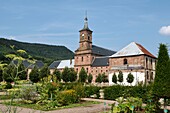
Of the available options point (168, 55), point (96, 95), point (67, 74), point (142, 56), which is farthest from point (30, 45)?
point (168, 55)

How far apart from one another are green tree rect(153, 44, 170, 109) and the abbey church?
93.9 feet

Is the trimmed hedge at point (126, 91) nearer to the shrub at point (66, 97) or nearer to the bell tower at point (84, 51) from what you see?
the shrub at point (66, 97)

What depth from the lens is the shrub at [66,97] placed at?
15116 mm

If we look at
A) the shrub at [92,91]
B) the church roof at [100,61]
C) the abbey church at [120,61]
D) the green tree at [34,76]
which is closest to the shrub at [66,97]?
the shrub at [92,91]

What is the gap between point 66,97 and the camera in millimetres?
15398

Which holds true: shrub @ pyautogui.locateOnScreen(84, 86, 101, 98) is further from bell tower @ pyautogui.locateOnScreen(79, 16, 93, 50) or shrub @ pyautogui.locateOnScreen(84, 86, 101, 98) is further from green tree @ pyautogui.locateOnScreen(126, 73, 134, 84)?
bell tower @ pyautogui.locateOnScreen(79, 16, 93, 50)

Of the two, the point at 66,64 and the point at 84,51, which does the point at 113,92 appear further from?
the point at 66,64

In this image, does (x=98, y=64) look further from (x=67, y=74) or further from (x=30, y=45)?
(x=30, y=45)

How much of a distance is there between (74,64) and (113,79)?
74.1 ft

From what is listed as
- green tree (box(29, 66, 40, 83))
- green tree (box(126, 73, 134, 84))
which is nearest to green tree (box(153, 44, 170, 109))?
green tree (box(126, 73, 134, 84))

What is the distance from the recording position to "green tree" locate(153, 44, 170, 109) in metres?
10.0

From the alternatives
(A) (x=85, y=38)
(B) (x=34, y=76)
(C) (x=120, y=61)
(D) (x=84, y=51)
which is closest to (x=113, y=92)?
(C) (x=120, y=61)

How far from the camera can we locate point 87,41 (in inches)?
2571

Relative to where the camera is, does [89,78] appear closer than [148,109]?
No
